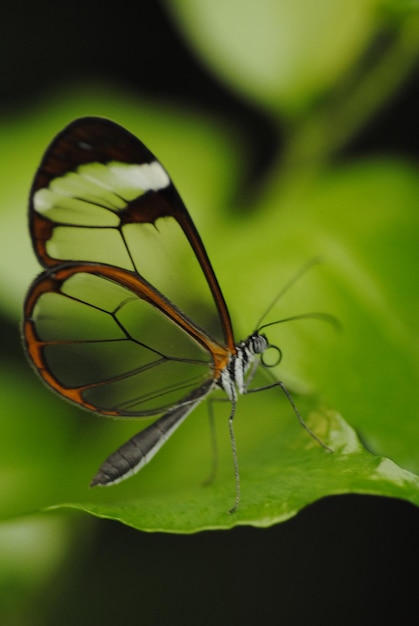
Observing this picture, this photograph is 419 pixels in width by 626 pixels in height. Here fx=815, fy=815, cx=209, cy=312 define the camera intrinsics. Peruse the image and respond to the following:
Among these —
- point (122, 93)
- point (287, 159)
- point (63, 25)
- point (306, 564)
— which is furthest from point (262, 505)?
point (63, 25)

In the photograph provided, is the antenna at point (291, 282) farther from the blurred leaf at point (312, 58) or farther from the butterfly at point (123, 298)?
the blurred leaf at point (312, 58)

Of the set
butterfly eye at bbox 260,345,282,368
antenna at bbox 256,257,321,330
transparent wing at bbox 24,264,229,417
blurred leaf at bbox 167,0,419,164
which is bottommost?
transparent wing at bbox 24,264,229,417

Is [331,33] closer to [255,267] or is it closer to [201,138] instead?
[201,138]

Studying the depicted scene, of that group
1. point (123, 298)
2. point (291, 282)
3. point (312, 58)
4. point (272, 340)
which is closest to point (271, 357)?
point (272, 340)

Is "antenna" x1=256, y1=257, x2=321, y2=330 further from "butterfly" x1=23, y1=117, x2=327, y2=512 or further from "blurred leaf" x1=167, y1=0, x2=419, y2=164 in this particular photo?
"blurred leaf" x1=167, y1=0, x2=419, y2=164

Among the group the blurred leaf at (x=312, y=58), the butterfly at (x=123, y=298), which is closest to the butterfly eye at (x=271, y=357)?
the butterfly at (x=123, y=298)

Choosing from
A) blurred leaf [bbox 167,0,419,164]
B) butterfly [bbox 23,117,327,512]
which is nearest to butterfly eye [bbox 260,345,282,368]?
butterfly [bbox 23,117,327,512]

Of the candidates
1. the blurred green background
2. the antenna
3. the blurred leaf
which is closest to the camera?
the blurred green background
